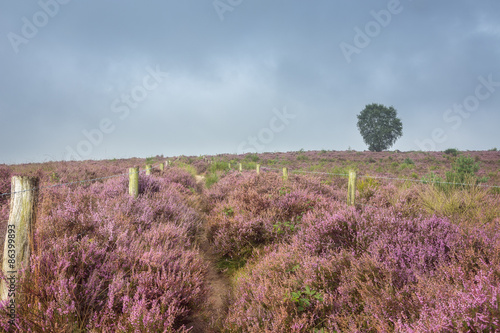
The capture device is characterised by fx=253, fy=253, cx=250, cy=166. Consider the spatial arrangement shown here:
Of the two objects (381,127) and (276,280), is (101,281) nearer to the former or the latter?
(276,280)

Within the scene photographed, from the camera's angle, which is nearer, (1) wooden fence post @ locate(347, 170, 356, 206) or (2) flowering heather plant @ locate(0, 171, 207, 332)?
(2) flowering heather plant @ locate(0, 171, 207, 332)

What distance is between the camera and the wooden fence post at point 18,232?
2.32 m

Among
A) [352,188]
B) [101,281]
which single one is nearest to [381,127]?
[352,188]

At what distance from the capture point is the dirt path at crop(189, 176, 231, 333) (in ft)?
9.31

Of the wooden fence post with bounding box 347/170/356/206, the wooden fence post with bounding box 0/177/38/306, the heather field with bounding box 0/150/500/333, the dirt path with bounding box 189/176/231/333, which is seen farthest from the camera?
the wooden fence post with bounding box 347/170/356/206

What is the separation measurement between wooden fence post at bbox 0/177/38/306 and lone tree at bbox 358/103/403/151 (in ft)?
149

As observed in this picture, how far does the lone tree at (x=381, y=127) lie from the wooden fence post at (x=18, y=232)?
45374mm

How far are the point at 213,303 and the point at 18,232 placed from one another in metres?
2.24

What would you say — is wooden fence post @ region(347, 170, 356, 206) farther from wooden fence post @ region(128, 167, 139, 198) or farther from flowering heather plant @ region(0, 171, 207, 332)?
wooden fence post @ region(128, 167, 139, 198)

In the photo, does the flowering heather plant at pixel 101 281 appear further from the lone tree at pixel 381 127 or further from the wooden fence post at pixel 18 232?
the lone tree at pixel 381 127

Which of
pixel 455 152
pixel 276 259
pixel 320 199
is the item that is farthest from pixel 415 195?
pixel 455 152

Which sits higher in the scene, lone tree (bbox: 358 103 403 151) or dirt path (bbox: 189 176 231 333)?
lone tree (bbox: 358 103 403 151)

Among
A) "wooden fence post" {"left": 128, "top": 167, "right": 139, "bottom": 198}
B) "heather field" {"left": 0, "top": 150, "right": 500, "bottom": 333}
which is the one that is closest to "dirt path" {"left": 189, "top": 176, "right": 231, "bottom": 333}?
"heather field" {"left": 0, "top": 150, "right": 500, "bottom": 333}

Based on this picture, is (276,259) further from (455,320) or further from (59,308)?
(59,308)
